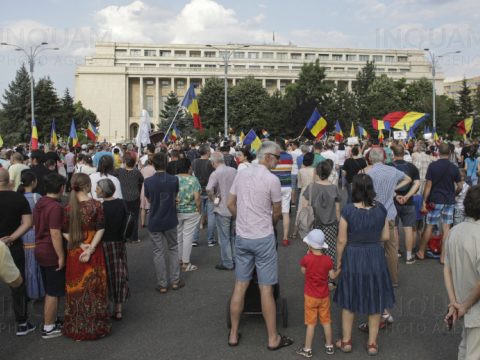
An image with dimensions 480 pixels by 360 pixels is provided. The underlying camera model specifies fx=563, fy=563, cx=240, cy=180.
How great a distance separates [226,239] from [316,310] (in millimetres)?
3694

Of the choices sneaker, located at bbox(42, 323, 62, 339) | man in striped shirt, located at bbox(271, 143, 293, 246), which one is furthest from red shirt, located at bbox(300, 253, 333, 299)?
man in striped shirt, located at bbox(271, 143, 293, 246)

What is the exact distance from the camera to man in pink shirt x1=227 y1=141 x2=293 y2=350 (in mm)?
5250

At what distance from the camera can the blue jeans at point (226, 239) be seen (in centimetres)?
860

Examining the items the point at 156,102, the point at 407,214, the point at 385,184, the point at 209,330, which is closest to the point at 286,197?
the point at 407,214

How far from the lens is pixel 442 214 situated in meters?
8.66

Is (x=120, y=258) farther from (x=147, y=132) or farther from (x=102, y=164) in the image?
(x=147, y=132)

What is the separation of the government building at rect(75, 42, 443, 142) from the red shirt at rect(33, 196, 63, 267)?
86657 mm

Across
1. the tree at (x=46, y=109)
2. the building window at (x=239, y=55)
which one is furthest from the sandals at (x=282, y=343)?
the building window at (x=239, y=55)

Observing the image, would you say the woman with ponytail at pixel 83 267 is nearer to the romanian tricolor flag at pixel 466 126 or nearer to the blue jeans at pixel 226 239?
the blue jeans at pixel 226 239

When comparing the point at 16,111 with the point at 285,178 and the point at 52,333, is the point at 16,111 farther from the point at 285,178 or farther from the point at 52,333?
the point at 52,333

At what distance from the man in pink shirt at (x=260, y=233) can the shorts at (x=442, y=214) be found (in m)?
4.23

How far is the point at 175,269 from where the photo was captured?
7559 millimetres

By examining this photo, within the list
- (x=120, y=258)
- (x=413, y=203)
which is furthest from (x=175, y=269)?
(x=413, y=203)

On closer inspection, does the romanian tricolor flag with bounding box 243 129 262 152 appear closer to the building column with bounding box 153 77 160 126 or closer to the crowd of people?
the crowd of people
